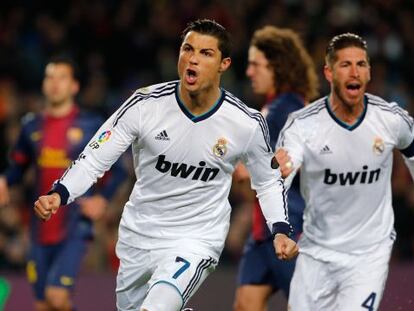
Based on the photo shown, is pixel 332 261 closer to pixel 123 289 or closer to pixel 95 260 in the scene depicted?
pixel 123 289

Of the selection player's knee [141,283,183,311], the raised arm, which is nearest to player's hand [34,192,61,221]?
the raised arm

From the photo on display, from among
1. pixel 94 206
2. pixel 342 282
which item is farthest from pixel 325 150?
pixel 94 206

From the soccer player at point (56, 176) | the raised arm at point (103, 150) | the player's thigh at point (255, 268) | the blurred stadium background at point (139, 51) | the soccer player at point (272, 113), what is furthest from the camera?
the blurred stadium background at point (139, 51)

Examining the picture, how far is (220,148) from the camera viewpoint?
19.5ft

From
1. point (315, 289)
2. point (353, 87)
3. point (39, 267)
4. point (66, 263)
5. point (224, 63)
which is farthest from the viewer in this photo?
point (39, 267)

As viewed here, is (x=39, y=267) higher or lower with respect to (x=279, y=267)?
lower

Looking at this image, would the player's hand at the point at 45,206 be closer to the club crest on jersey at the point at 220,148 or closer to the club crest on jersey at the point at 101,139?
the club crest on jersey at the point at 101,139

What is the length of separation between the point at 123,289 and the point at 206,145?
0.92 meters

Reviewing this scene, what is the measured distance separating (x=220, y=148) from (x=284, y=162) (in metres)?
0.44

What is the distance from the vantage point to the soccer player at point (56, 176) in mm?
8289

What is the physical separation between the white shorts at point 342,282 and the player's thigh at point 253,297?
70 cm

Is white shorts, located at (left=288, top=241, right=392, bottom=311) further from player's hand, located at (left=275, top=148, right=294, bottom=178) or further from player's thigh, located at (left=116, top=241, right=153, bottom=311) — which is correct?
player's thigh, located at (left=116, top=241, right=153, bottom=311)

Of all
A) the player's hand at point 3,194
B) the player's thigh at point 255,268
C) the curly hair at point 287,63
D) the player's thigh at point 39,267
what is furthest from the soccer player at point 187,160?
the player's thigh at point 39,267

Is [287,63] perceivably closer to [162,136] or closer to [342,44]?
[342,44]
